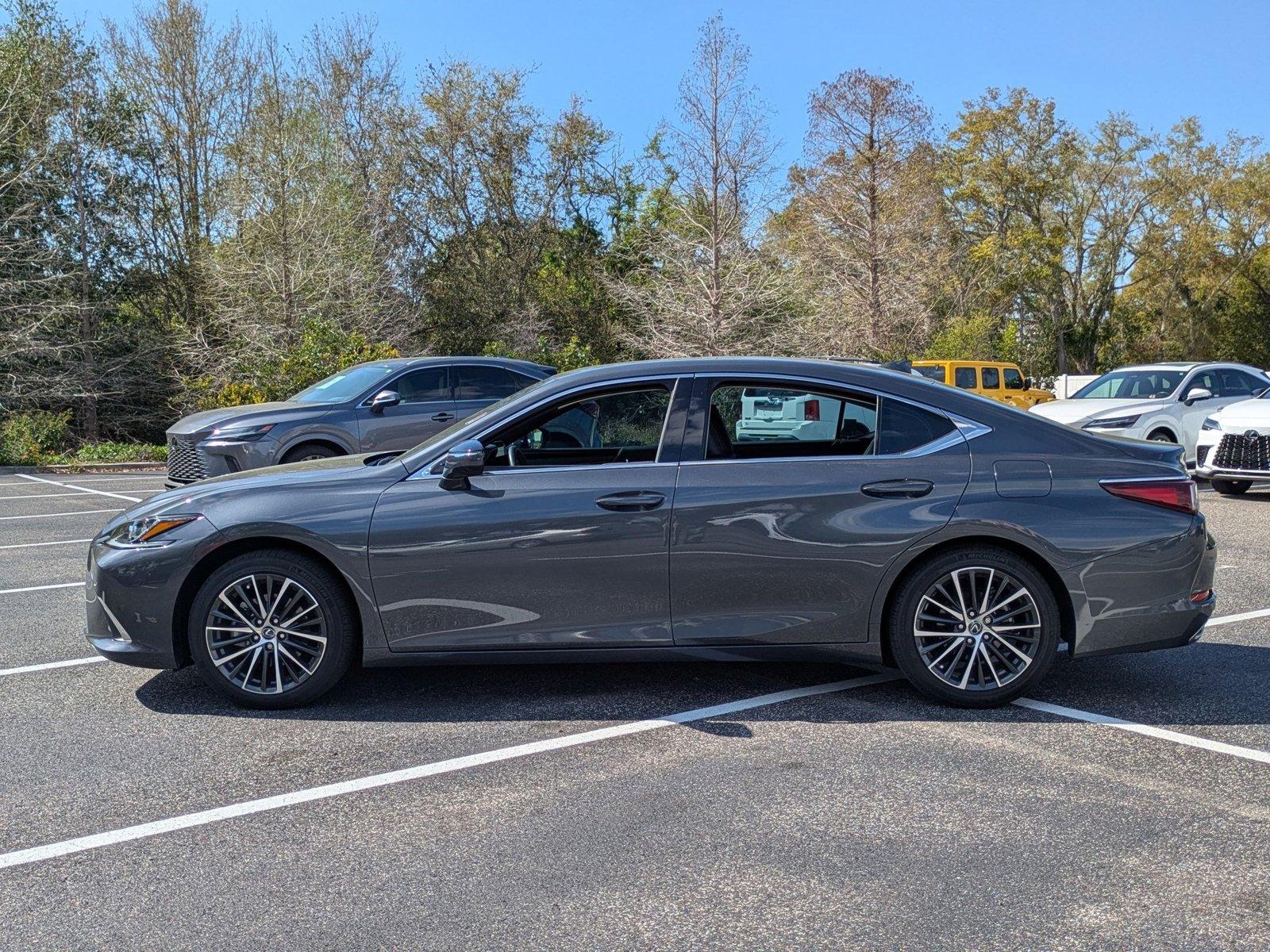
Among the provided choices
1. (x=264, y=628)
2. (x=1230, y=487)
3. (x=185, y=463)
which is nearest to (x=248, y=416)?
(x=185, y=463)

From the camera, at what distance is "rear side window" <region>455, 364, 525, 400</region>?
13.1 metres

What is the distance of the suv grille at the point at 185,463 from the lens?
1168 centimetres

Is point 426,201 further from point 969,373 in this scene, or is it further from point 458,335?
point 969,373

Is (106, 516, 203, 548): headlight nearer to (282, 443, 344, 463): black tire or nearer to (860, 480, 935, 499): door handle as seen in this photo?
(860, 480, 935, 499): door handle

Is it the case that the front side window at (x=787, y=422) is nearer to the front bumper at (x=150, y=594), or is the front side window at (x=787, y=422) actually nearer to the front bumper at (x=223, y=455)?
the front bumper at (x=150, y=594)

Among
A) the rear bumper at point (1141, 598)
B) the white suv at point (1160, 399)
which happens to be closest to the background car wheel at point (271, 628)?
the rear bumper at point (1141, 598)

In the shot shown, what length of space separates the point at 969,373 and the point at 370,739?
2453 cm

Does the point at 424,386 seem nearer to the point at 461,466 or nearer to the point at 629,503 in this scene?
the point at 461,466

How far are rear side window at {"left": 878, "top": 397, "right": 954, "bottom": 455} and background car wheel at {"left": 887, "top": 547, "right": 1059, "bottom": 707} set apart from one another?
522mm

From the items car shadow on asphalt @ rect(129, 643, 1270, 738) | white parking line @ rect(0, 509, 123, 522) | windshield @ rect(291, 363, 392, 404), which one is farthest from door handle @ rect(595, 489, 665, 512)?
white parking line @ rect(0, 509, 123, 522)

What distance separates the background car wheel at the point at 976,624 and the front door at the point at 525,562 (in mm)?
1109

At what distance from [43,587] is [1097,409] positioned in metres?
13.1

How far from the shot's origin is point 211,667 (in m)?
5.04

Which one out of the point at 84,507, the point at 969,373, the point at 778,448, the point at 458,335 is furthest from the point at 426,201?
the point at 778,448
